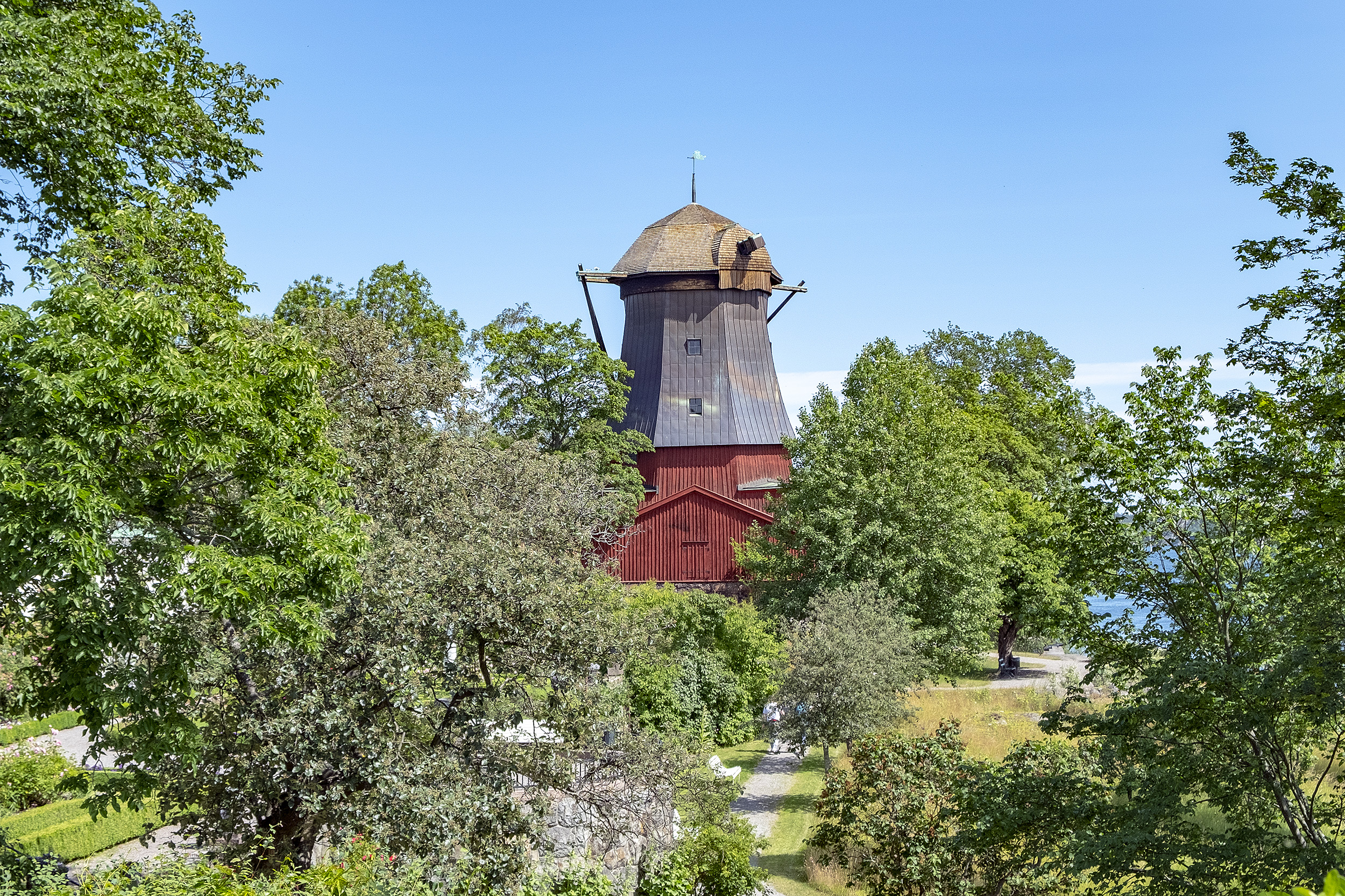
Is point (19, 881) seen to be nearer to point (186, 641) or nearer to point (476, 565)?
point (186, 641)

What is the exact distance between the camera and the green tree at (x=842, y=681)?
21859 millimetres

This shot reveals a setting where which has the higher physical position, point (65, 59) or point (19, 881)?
point (65, 59)

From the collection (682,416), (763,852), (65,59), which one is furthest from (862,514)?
A: (65,59)

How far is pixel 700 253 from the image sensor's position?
4525 centimetres

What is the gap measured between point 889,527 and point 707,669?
6707 mm

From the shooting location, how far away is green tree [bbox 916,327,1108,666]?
12.6 meters

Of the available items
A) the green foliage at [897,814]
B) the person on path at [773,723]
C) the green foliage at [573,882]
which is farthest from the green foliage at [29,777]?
the person on path at [773,723]

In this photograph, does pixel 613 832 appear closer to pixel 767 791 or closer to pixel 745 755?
pixel 767 791

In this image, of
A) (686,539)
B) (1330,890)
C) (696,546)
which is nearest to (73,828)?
(1330,890)

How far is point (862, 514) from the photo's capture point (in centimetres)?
2930

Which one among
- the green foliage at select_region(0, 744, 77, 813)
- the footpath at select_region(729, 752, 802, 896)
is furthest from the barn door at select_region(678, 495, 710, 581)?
the green foliage at select_region(0, 744, 77, 813)

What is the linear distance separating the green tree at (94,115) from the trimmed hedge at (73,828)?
974 cm

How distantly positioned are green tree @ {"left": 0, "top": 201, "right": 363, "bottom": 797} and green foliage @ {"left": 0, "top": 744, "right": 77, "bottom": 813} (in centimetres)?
1017

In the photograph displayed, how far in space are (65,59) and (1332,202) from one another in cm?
1354
